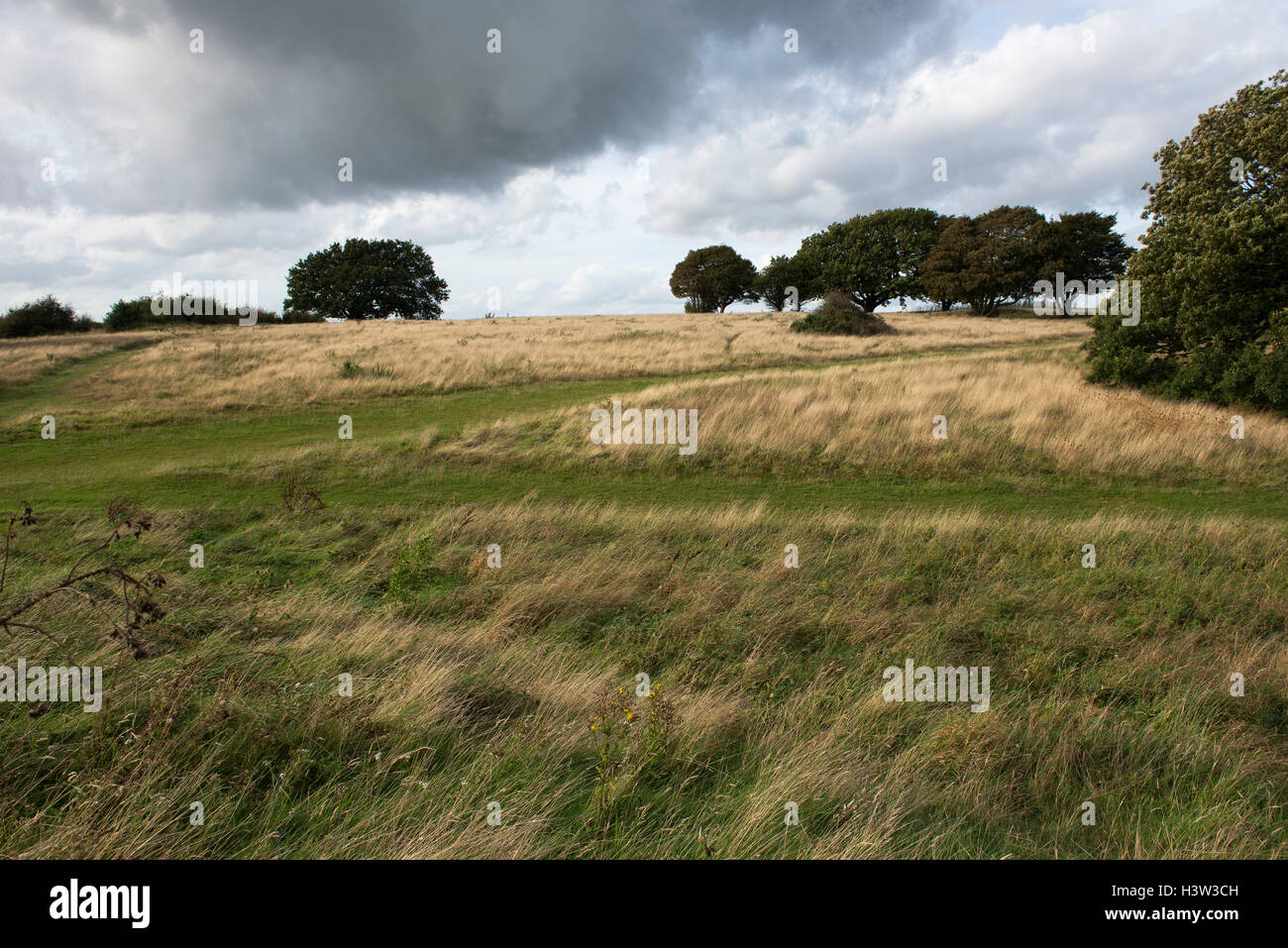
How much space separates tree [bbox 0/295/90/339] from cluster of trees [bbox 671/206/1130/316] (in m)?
57.0

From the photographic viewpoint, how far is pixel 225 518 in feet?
32.3

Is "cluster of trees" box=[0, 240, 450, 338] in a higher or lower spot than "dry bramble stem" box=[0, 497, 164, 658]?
higher

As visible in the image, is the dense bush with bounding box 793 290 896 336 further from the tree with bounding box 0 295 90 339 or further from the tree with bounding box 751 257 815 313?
the tree with bounding box 0 295 90 339

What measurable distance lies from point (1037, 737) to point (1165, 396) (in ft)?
59.8

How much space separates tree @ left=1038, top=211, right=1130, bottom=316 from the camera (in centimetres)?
5766

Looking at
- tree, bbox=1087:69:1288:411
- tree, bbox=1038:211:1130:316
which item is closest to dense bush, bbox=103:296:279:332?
tree, bbox=1087:69:1288:411

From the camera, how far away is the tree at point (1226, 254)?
15.1 metres

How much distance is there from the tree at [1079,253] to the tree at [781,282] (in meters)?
21.5

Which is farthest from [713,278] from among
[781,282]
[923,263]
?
[923,263]

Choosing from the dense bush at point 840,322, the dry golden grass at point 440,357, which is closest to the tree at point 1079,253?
Answer: the dry golden grass at point 440,357

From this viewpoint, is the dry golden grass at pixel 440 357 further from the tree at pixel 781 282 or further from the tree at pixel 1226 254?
the tree at pixel 781 282

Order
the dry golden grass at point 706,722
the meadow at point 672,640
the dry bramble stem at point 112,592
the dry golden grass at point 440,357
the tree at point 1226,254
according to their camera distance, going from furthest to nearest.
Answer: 1. the dry golden grass at point 440,357
2. the tree at point 1226,254
3. the dry bramble stem at point 112,592
4. the meadow at point 672,640
5. the dry golden grass at point 706,722
